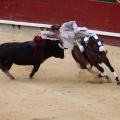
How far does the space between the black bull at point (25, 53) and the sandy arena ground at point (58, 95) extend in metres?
0.27

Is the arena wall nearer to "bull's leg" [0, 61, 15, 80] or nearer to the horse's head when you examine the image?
the horse's head

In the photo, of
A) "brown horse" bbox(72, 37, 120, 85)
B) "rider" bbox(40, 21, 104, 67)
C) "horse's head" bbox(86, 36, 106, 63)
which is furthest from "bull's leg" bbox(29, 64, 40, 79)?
"horse's head" bbox(86, 36, 106, 63)

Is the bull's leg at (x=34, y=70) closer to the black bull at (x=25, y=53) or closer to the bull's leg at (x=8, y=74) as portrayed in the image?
the black bull at (x=25, y=53)

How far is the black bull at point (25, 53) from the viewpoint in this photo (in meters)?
7.04

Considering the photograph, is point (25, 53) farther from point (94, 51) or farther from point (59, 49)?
point (94, 51)

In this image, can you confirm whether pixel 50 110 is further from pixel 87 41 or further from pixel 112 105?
pixel 87 41

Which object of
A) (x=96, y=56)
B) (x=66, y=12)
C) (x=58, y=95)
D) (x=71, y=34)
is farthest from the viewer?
(x=66, y=12)

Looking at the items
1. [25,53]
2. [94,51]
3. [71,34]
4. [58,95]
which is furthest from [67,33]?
[58,95]

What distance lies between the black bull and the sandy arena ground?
268 mm

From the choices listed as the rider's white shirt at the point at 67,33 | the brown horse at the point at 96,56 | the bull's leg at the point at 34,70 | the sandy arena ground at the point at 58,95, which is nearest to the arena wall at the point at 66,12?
the sandy arena ground at the point at 58,95

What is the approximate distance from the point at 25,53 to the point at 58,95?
111 centimetres

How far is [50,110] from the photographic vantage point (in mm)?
5480

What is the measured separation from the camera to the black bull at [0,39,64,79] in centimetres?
704

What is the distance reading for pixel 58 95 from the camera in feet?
20.4
